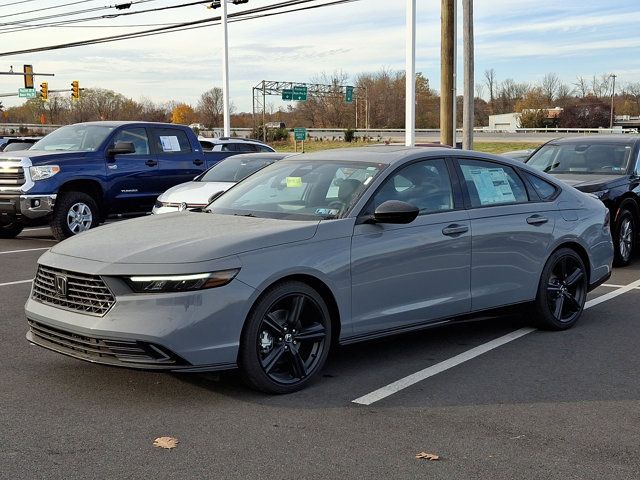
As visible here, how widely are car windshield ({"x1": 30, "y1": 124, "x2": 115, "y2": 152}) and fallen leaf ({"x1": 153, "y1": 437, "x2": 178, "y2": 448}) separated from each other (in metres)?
9.75

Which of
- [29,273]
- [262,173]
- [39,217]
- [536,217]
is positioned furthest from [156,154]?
[536,217]

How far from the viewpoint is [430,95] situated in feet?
362

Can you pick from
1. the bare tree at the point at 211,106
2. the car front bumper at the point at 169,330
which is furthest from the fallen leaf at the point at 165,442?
the bare tree at the point at 211,106

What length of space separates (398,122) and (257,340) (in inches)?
4234

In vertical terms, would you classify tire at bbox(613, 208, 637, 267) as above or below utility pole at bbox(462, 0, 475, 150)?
below

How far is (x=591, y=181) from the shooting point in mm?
11008

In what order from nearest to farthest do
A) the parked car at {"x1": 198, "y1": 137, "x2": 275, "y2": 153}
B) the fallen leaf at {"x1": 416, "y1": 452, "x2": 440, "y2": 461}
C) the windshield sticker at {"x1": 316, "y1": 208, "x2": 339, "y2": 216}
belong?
1. the fallen leaf at {"x1": 416, "y1": 452, "x2": 440, "y2": 461}
2. the windshield sticker at {"x1": 316, "y1": 208, "x2": 339, "y2": 216}
3. the parked car at {"x1": 198, "y1": 137, "x2": 275, "y2": 153}

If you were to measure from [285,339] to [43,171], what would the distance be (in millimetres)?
8792

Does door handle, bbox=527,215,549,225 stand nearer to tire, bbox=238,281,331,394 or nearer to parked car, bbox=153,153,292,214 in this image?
tire, bbox=238,281,331,394

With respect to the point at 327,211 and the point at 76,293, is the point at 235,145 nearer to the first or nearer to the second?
the point at 327,211

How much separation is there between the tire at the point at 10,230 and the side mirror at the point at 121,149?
2.35 metres

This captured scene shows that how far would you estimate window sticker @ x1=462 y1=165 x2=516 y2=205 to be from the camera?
6.51m

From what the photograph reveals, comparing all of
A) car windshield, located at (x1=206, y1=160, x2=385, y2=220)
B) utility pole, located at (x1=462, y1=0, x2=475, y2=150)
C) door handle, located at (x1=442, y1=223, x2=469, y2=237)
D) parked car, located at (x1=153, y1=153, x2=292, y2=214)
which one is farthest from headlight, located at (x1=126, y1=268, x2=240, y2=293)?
utility pole, located at (x1=462, y1=0, x2=475, y2=150)

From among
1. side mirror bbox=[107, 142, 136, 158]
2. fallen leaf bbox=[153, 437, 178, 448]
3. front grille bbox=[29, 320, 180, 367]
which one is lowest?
fallen leaf bbox=[153, 437, 178, 448]
